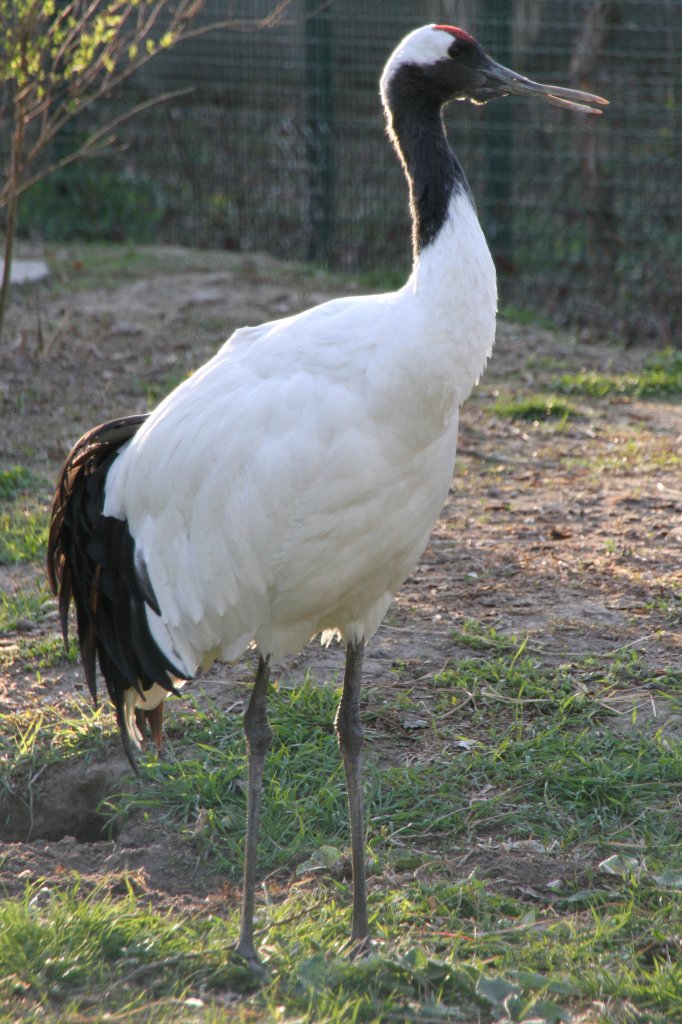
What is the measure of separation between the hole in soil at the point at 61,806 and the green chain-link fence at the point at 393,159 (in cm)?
523

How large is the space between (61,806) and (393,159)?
6242 mm

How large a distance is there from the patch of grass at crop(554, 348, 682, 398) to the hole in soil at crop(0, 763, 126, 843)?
3.96m

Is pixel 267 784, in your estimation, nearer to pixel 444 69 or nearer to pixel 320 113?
pixel 444 69

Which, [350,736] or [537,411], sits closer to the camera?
[350,736]

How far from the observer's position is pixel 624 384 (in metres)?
6.95

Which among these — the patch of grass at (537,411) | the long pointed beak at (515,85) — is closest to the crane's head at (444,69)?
the long pointed beak at (515,85)

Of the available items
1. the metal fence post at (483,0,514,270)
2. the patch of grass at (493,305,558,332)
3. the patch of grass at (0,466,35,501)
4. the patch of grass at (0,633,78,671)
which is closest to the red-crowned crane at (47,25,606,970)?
the patch of grass at (0,633,78,671)

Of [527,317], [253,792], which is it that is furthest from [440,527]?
[527,317]

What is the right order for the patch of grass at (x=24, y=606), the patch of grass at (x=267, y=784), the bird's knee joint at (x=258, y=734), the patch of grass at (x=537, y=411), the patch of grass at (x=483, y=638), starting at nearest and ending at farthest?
1. the bird's knee joint at (x=258, y=734)
2. the patch of grass at (x=267, y=784)
3. the patch of grass at (x=483, y=638)
4. the patch of grass at (x=24, y=606)
5. the patch of grass at (x=537, y=411)

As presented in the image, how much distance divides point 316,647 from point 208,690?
0.43 metres

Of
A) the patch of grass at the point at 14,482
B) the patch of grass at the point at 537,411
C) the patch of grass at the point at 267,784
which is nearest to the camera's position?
the patch of grass at the point at 267,784

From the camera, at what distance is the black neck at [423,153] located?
284 cm

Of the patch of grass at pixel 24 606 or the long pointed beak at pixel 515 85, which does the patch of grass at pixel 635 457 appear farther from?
the long pointed beak at pixel 515 85

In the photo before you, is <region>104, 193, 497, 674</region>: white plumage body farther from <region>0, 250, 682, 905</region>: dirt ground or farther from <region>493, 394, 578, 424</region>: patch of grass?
<region>493, 394, 578, 424</region>: patch of grass
